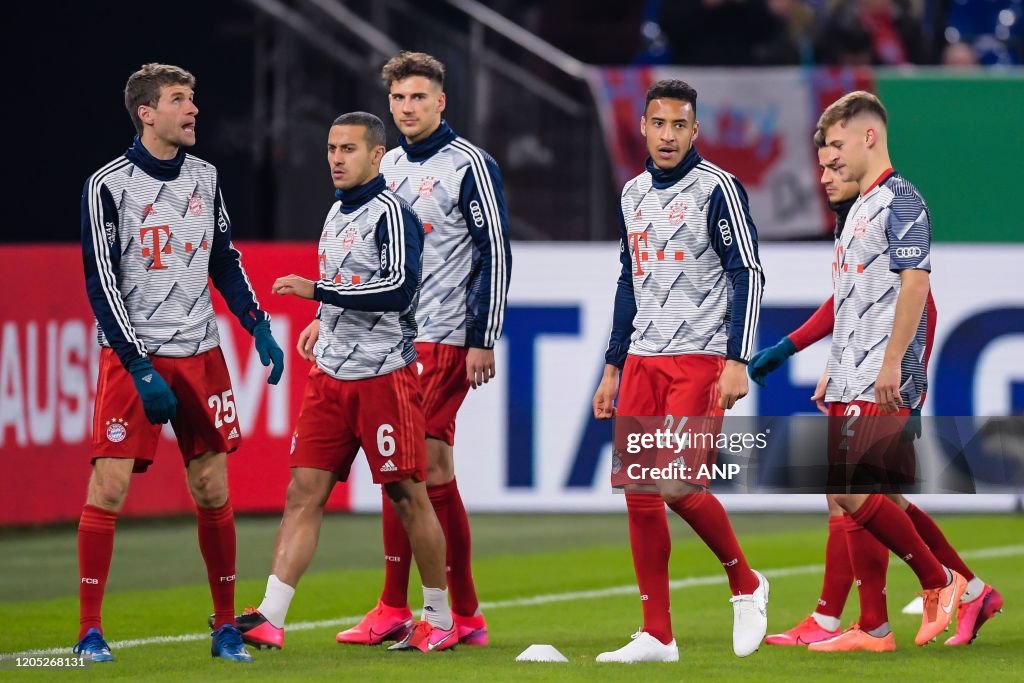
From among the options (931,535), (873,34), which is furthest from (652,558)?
(873,34)

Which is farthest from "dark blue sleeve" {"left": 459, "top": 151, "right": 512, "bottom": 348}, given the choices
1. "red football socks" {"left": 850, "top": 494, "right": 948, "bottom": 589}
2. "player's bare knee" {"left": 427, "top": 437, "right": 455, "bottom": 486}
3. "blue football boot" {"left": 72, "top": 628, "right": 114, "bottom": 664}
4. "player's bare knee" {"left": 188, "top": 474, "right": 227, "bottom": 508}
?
"blue football boot" {"left": 72, "top": 628, "right": 114, "bottom": 664}

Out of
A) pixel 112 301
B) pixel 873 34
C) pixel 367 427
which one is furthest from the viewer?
pixel 873 34

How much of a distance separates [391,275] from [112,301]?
1.01 m

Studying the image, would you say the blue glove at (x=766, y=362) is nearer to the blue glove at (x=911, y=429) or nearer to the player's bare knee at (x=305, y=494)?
the blue glove at (x=911, y=429)

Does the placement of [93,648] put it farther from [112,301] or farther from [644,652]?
[644,652]

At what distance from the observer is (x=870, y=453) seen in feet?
23.5

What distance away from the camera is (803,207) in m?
14.5

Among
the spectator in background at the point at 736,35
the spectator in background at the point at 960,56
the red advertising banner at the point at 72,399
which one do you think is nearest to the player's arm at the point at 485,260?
the red advertising banner at the point at 72,399

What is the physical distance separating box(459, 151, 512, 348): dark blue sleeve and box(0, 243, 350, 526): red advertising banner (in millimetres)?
5092

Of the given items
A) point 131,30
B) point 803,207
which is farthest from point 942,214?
point 131,30

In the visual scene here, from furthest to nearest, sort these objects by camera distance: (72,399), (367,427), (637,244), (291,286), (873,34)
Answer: (873,34) → (72,399) → (637,244) → (367,427) → (291,286)

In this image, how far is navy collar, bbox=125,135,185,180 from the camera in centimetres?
700

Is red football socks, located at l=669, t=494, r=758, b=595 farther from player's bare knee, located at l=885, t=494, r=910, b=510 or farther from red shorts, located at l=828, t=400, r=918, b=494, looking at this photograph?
player's bare knee, located at l=885, t=494, r=910, b=510

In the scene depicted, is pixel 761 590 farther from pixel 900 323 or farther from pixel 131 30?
pixel 131 30
